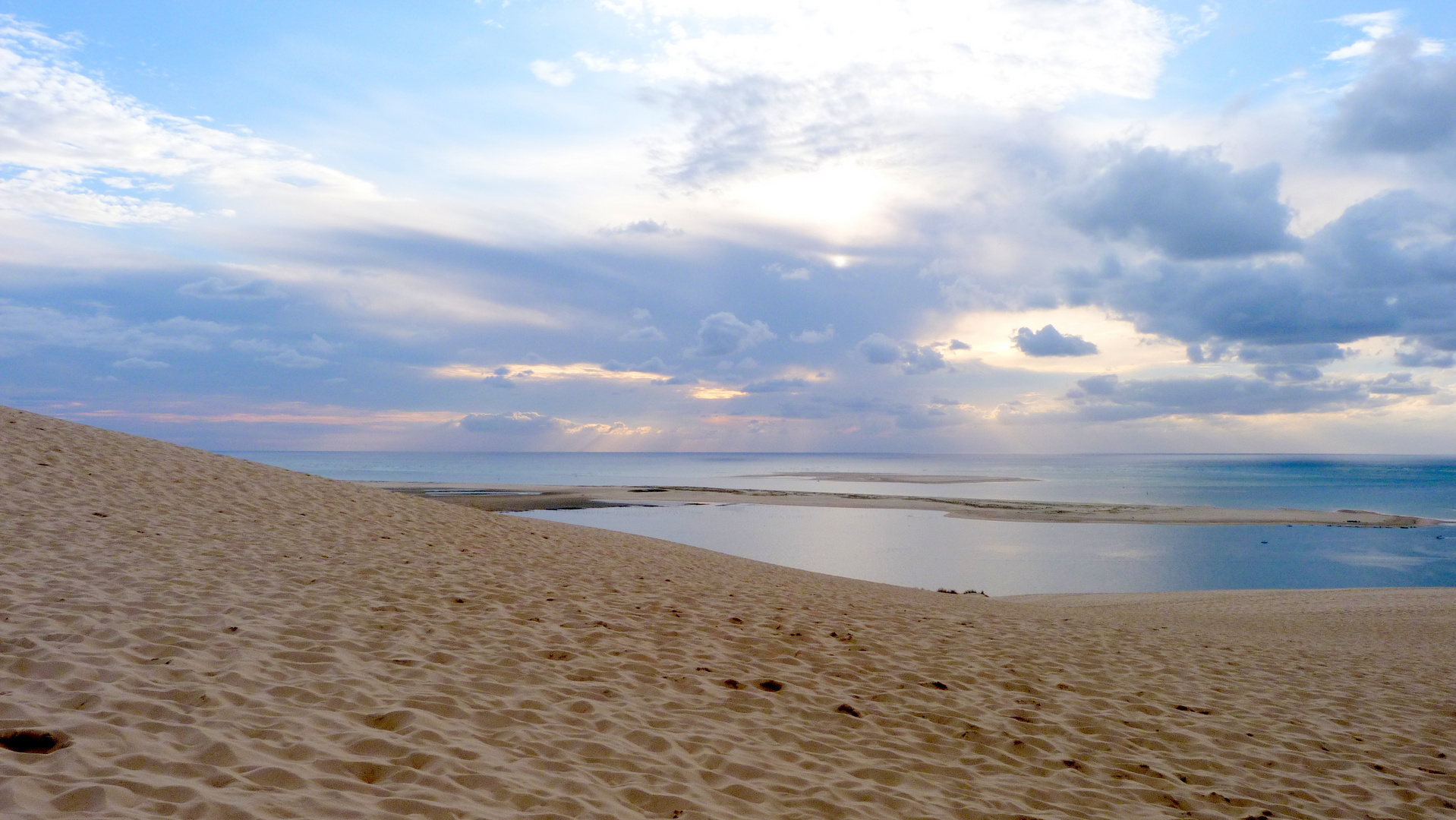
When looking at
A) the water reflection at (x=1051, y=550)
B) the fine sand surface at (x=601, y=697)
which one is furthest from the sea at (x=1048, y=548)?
the fine sand surface at (x=601, y=697)

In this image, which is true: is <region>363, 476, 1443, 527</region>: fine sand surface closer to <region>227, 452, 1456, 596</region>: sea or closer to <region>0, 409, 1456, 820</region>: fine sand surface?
<region>227, 452, 1456, 596</region>: sea

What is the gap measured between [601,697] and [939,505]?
51363 millimetres

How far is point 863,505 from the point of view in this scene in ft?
176

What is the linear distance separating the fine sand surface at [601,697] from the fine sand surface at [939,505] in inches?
1217

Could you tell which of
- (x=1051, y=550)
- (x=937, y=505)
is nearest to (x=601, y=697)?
(x=1051, y=550)

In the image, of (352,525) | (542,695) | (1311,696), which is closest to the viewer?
(542,695)

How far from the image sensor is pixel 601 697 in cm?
614

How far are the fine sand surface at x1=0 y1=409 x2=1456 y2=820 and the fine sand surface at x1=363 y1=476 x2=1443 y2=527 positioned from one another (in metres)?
30.9

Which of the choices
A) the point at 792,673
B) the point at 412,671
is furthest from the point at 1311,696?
the point at 412,671

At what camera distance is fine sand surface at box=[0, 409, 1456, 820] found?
14.4 ft

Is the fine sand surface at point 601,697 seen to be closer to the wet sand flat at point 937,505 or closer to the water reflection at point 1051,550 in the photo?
the water reflection at point 1051,550

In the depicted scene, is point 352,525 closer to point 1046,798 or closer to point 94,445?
point 94,445

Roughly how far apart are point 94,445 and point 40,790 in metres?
17.4

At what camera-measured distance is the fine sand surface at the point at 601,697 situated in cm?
440
